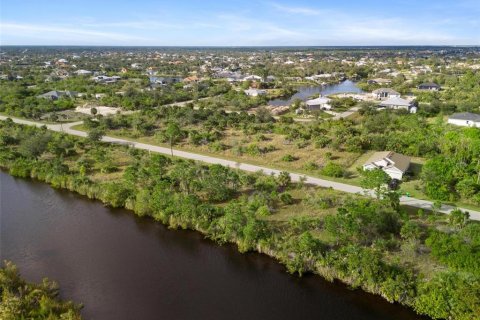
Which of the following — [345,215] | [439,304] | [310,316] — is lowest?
[310,316]

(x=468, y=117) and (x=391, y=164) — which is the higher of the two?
(x=468, y=117)

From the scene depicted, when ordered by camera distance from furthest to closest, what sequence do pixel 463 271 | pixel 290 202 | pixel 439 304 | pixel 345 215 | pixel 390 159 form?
pixel 390 159, pixel 290 202, pixel 345 215, pixel 463 271, pixel 439 304

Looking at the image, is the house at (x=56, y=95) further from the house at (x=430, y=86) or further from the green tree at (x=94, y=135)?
the house at (x=430, y=86)

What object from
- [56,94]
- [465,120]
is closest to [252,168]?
[465,120]

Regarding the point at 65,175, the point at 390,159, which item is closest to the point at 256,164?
the point at 390,159

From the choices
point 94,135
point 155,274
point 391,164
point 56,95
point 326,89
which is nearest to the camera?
point 155,274

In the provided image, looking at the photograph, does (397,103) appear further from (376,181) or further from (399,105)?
(376,181)

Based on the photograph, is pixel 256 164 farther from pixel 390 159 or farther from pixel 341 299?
pixel 341 299
